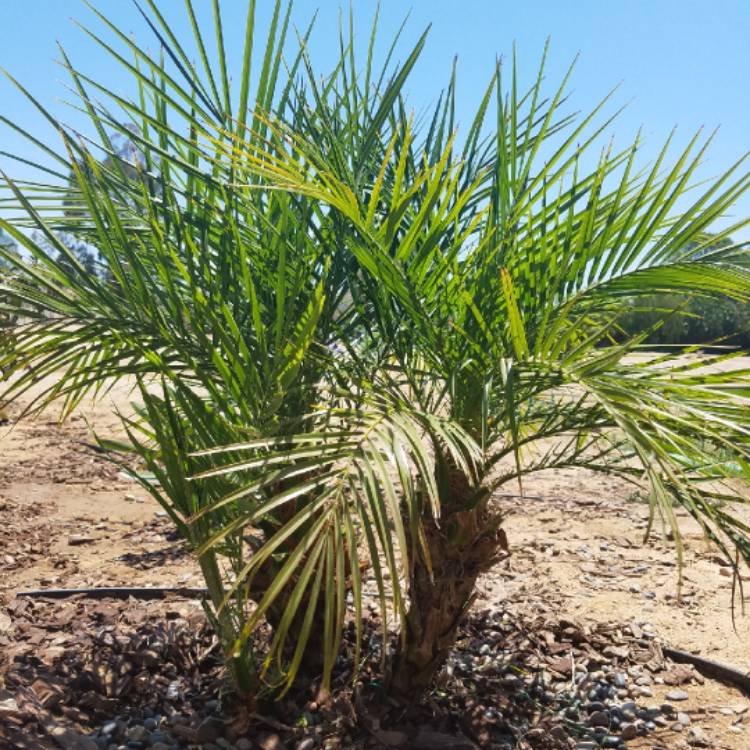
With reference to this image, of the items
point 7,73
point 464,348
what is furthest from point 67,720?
point 7,73

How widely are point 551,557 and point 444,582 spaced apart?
5.81 ft

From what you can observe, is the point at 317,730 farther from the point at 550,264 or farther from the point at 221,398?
the point at 550,264

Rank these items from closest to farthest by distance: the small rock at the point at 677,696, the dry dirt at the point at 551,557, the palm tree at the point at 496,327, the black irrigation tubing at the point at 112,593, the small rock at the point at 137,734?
the palm tree at the point at 496,327, the small rock at the point at 137,734, the small rock at the point at 677,696, the dry dirt at the point at 551,557, the black irrigation tubing at the point at 112,593

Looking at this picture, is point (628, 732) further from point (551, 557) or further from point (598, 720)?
point (551, 557)

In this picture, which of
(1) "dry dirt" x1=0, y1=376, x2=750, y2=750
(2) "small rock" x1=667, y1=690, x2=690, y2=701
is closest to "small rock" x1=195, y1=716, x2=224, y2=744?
(1) "dry dirt" x1=0, y1=376, x2=750, y2=750

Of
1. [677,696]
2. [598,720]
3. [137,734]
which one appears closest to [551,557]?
[677,696]

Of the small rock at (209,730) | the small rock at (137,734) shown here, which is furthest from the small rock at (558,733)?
the small rock at (137,734)

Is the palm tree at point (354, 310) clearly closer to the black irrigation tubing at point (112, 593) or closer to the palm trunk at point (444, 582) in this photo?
the palm trunk at point (444, 582)

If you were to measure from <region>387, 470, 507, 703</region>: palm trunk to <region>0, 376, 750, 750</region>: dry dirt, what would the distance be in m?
0.65

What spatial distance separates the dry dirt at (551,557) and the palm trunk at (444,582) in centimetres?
65

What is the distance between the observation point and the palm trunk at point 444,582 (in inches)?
75.2

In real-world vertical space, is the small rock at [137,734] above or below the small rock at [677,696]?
above

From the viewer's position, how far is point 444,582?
1953 mm

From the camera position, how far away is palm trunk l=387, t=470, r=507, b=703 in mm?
1911
